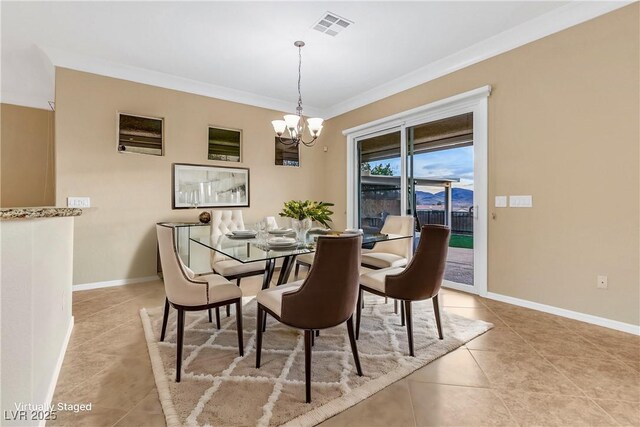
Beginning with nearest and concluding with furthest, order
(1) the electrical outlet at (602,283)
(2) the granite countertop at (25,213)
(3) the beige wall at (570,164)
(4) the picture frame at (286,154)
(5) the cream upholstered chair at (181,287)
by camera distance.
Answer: (2) the granite countertop at (25,213)
(5) the cream upholstered chair at (181,287)
(3) the beige wall at (570,164)
(1) the electrical outlet at (602,283)
(4) the picture frame at (286,154)

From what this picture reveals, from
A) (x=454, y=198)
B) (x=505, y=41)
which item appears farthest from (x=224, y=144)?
(x=505, y=41)

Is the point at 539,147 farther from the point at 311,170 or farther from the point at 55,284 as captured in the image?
the point at 55,284

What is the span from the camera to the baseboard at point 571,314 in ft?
8.04

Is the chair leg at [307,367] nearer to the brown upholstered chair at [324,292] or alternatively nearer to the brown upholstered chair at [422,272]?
the brown upholstered chair at [324,292]

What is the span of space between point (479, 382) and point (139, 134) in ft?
14.7

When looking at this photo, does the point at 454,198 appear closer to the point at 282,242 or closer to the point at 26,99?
the point at 282,242

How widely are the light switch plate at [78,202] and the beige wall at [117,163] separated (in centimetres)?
6

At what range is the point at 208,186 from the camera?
4.46 meters

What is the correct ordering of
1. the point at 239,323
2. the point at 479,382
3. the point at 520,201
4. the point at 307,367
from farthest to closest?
the point at 520,201 < the point at 239,323 < the point at 479,382 < the point at 307,367

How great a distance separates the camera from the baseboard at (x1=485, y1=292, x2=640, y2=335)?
8.04 ft

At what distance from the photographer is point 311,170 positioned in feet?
18.4

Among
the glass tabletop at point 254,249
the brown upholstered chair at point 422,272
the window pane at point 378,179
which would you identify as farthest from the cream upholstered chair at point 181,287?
the window pane at point 378,179

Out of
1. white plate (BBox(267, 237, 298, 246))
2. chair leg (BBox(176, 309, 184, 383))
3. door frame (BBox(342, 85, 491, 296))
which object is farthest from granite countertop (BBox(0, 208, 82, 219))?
door frame (BBox(342, 85, 491, 296))

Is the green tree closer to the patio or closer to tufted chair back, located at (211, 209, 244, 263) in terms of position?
the patio
